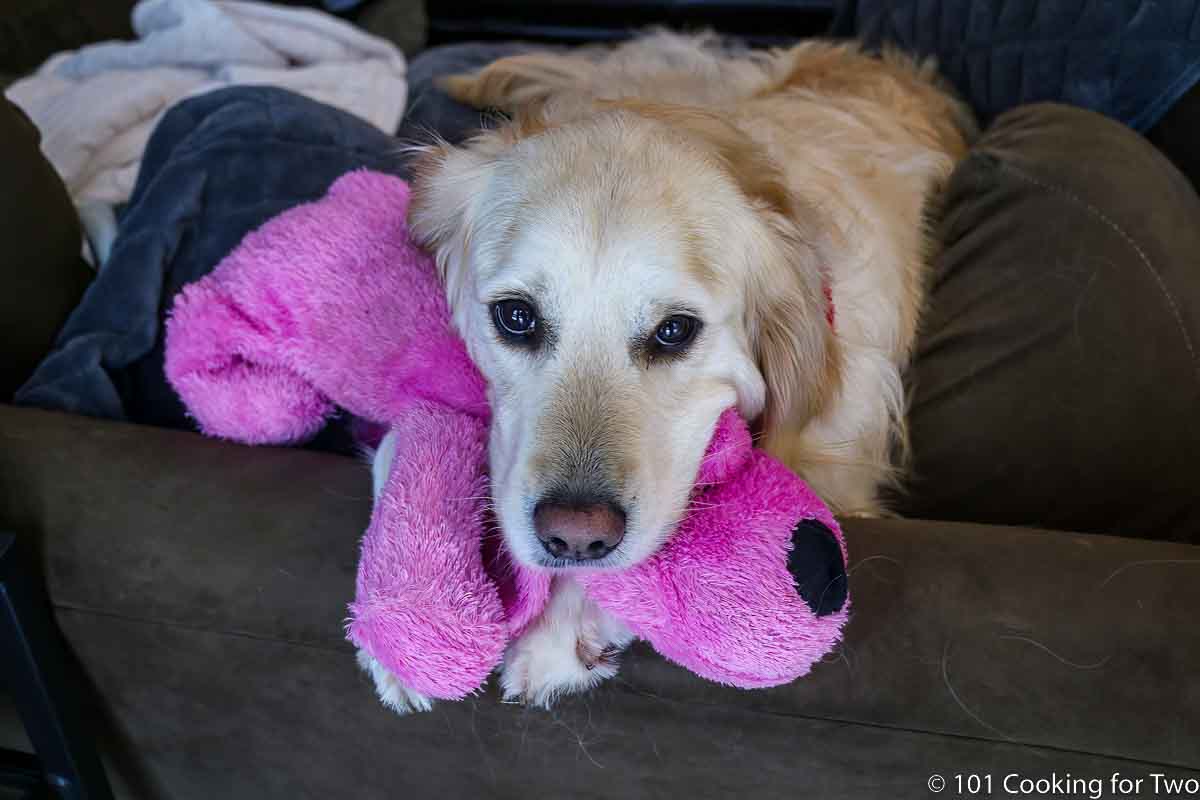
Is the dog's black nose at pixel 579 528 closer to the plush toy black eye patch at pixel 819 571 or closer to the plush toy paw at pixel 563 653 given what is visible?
the plush toy paw at pixel 563 653

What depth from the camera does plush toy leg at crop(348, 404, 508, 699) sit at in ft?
2.80

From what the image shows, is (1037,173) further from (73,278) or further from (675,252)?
(73,278)

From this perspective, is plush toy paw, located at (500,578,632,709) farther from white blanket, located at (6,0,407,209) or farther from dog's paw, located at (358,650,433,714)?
white blanket, located at (6,0,407,209)

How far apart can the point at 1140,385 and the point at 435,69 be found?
68.1 inches

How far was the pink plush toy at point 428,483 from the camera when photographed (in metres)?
0.86

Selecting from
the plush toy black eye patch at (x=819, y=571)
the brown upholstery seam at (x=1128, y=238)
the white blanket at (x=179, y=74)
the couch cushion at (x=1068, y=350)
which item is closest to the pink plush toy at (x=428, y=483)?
the plush toy black eye patch at (x=819, y=571)

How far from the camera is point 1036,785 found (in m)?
0.92

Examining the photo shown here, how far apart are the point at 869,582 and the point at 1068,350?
1.90 ft

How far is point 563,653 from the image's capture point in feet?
3.11

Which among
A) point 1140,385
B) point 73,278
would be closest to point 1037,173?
point 1140,385

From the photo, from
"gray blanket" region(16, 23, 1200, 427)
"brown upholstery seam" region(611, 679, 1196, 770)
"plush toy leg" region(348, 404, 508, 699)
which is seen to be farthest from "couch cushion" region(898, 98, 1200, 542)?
"plush toy leg" region(348, 404, 508, 699)

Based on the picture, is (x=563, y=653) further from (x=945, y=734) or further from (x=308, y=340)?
(x=308, y=340)

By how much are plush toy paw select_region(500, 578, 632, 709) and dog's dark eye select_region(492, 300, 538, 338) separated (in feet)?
1.06

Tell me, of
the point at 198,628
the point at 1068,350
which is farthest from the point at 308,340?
the point at 1068,350
